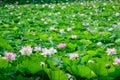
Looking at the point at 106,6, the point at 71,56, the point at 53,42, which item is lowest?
the point at 106,6

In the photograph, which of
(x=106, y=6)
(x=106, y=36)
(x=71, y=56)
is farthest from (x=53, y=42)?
(x=106, y=6)

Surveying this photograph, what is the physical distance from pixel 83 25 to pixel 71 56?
258 cm

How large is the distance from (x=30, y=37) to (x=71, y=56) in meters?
1.55

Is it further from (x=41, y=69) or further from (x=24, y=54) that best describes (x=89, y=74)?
(x=24, y=54)

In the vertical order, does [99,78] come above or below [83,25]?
above

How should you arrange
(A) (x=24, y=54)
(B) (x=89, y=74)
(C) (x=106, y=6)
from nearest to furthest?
1. (B) (x=89, y=74)
2. (A) (x=24, y=54)
3. (C) (x=106, y=6)

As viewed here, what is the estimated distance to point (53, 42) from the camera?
9.70 ft

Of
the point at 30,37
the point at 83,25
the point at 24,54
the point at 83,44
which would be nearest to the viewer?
the point at 24,54

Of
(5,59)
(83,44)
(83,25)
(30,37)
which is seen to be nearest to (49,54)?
(5,59)

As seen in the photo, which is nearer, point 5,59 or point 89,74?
point 89,74

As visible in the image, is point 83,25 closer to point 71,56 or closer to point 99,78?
point 71,56

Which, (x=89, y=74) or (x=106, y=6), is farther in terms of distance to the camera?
(x=106, y=6)

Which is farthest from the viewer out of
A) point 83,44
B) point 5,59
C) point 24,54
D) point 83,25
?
point 83,25

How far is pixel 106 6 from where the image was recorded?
Result: 22.4ft
